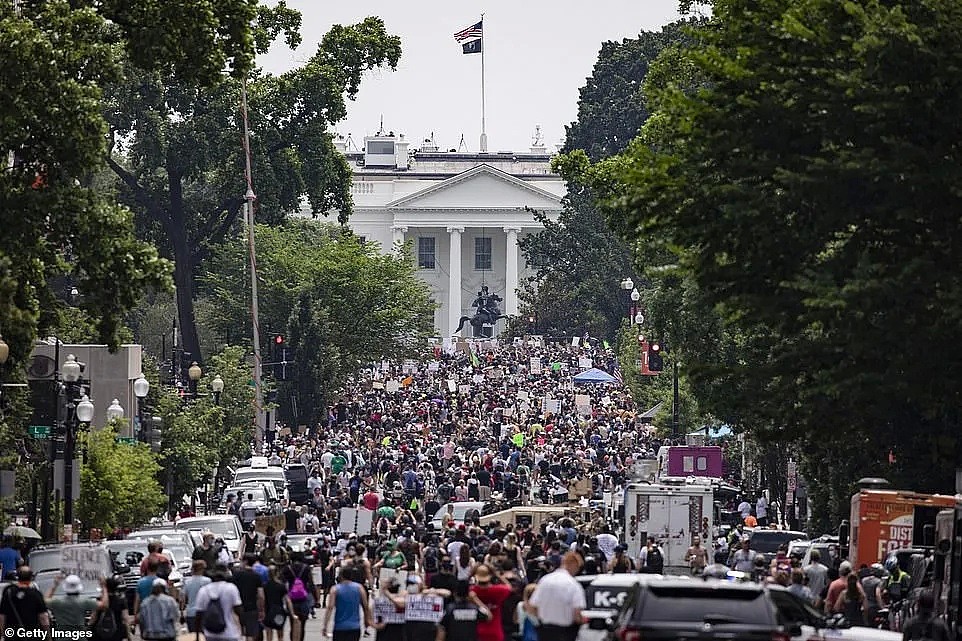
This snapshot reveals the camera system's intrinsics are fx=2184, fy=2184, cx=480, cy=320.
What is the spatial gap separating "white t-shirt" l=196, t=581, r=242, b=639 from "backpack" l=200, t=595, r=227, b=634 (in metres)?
0.03

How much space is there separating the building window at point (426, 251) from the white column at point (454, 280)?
1.80m

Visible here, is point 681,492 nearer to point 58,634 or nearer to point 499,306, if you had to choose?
point 58,634

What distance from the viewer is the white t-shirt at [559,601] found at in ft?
66.5

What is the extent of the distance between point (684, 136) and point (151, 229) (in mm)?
52444

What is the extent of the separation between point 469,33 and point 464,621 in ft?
374

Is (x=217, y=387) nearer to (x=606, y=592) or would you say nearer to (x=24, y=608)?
(x=24, y=608)

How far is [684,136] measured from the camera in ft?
102

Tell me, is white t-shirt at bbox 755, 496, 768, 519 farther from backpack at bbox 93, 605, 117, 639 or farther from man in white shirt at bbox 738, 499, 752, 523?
backpack at bbox 93, 605, 117, 639

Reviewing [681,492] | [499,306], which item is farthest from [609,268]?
[681,492]

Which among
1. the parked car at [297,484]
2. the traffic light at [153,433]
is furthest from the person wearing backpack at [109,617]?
the parked car at [297,484]

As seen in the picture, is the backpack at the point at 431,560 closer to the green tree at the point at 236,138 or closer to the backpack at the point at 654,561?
the backpack at the point at 654,561

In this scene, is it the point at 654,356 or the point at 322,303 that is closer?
the point at 654,356

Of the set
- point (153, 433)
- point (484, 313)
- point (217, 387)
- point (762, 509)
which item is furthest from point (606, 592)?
point (484, 313)

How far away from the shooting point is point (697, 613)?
17.0 meters
